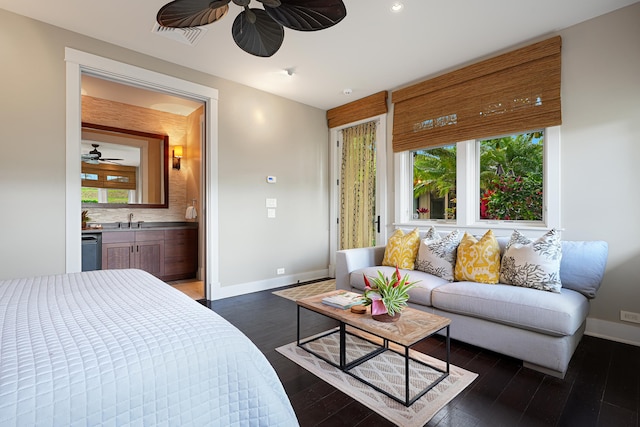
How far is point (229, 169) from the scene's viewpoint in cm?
401

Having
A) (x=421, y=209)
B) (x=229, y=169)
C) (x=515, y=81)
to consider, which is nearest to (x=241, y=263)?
(x=229, y=169)

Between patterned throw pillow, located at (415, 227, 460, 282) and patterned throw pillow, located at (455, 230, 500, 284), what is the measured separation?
0.29ft

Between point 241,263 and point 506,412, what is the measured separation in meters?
3.20

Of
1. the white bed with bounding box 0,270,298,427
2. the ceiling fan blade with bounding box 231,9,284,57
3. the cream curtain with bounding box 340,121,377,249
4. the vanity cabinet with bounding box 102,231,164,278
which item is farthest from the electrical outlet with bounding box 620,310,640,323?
the vanity cabinet with bounding box 102,231,164,278

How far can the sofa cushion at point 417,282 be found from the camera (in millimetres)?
2668

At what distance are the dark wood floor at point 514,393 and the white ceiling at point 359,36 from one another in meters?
2.76

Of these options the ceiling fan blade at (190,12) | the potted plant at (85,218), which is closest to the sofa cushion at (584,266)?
the ceiling fan blade at (190,12)

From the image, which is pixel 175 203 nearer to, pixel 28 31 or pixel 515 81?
pixel 28 31

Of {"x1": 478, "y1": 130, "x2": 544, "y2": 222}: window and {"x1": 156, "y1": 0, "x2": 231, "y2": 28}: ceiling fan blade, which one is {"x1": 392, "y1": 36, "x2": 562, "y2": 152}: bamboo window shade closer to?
{"x1": 478, "y1": 130, "x2": 544, "y2": 222}: window

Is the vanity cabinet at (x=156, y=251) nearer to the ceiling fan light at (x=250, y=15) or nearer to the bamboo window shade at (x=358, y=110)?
the bamboo window shade at (x=358, y=110)

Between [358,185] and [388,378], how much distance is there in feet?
10.3

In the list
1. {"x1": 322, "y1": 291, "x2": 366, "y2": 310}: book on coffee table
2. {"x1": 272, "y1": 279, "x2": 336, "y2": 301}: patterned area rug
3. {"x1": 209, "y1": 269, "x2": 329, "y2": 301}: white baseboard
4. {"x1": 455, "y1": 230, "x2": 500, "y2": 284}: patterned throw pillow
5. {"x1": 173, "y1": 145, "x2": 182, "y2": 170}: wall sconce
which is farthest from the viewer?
{"x1": 173, "y1": 145, "x2": 182, "y2": 170}: wall sconce

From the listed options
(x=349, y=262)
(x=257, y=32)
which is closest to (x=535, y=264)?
(x=349, y=262)

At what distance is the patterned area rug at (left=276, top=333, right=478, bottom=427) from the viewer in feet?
5.55
